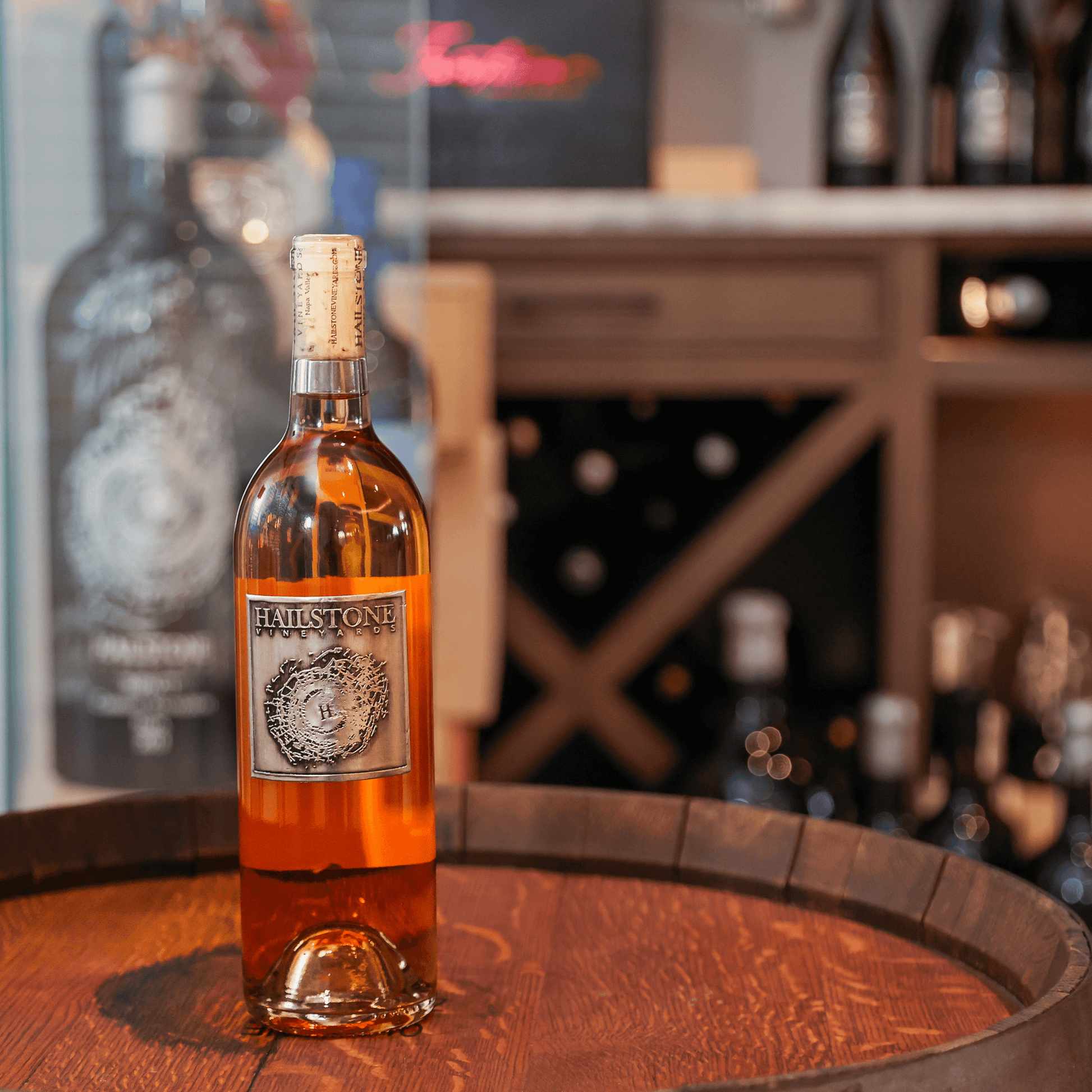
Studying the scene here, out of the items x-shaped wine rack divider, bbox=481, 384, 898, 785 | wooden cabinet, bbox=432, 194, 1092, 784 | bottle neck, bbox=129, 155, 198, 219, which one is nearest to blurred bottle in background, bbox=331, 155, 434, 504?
bottle neck, bbox=129, 155, 198, 219

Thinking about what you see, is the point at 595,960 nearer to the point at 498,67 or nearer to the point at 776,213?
the point at 776,213

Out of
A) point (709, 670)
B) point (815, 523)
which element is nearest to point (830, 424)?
point (815, 523)

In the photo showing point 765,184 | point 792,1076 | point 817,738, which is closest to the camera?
point 792,1076

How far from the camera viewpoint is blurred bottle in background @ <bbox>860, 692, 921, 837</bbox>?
145 centimetres

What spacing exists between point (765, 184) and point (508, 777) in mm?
857

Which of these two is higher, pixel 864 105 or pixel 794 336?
pixel 864 105

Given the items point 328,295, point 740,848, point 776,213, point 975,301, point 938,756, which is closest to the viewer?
point 328,295

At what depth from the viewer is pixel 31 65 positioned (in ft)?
3.90

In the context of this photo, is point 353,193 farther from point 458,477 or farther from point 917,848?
point 917,848

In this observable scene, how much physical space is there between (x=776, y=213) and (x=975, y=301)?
287mm

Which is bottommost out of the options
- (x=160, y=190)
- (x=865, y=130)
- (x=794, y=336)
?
(x=794, y=336)

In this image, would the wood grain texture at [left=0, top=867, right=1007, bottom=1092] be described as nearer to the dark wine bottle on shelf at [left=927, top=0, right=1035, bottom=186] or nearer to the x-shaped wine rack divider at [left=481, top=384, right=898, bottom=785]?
the x-shaped wine rack divider at [left=481, top=384, right=898, bottom=785]

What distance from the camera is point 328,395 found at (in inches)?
18.5

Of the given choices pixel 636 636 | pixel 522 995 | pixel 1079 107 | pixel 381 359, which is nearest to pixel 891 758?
pixel 636 636
